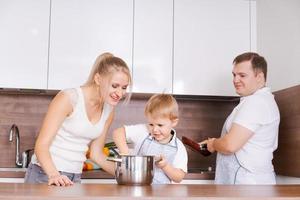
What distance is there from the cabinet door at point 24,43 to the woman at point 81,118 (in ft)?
3.18

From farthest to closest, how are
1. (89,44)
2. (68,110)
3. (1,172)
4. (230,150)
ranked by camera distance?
1. (89,44)
2. (1,172)
3. (230,150)
4. (68,110)

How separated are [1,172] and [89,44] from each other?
0.89m

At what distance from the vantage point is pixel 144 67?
9.32 feet

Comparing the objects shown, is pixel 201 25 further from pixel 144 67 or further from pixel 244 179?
pixel 244 179

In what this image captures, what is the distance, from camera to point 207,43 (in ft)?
9.55

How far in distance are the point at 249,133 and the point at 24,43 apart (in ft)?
4.73

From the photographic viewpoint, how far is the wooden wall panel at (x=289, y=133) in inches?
91.0

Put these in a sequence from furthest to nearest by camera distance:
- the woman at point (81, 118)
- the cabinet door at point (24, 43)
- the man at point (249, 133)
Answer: the cabinet door at point (24, 43), the man at point (249, 133), the woman at point (81, 118)

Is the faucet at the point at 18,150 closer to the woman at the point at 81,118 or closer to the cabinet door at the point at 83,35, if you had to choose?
the cabinet door at the point at 83,35

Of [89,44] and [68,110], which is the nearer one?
[68,110]

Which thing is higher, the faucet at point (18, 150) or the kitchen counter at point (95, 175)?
the faucet at point (18, 150)

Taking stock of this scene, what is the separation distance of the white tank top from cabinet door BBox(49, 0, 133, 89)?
953 mm

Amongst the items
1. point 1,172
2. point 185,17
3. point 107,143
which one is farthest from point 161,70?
point 1,172

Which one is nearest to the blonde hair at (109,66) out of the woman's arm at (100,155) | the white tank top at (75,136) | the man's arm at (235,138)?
the white tank top at (75,136)
